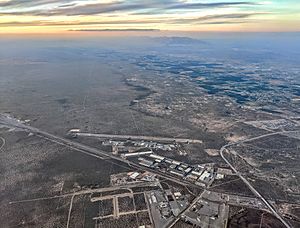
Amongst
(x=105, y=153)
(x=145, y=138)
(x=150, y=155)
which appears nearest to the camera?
(x=150, y=155)

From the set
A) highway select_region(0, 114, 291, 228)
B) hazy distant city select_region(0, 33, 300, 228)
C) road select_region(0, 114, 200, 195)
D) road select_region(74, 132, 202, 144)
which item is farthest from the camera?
road select_region(74, 132, 202, 144)

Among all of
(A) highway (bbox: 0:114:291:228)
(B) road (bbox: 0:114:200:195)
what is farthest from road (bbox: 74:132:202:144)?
Result: (B) road (bbox: 0:114:200:195)

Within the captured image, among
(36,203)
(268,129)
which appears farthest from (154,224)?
(268,129)

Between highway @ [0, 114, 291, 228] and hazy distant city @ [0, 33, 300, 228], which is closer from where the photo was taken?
hazy distant city @ [0, 33, 300, 228]

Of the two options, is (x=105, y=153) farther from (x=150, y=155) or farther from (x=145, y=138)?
(x=145, y=138)

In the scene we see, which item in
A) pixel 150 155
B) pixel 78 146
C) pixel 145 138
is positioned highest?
pixel 78 146

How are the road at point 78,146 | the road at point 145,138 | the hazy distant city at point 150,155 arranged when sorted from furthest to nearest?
the road at point 145,138 < the road at point 78,146 < the hazy distant city at point 150,155

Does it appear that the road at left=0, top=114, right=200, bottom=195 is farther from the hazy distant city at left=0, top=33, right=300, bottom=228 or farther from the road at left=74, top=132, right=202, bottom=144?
the road at left=74, top=132, right=202, bottom=144

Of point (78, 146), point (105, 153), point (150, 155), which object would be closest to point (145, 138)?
point (150, 155)

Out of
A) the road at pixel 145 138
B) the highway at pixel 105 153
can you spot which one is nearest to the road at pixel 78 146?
the highway at pixel 105 153

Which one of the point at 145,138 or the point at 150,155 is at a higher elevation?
the point at 150,155

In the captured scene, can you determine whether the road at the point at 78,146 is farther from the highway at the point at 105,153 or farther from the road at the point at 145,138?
the road at the point at 145,138
